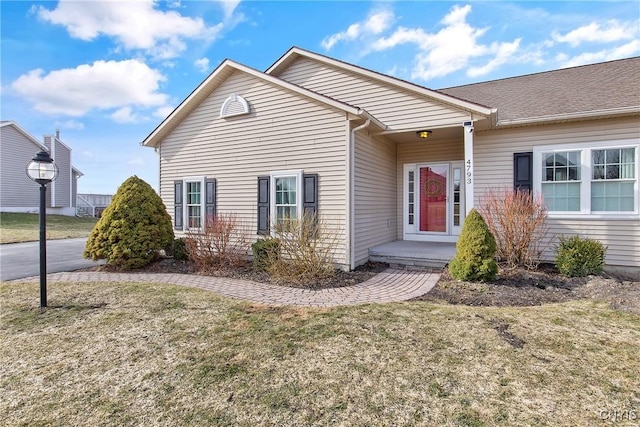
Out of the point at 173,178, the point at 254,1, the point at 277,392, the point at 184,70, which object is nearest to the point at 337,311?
the point at 277,392

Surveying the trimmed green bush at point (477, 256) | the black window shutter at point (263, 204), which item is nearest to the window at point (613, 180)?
the trimmed green bush at point (477, 256)

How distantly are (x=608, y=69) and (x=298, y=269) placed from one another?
1045cm

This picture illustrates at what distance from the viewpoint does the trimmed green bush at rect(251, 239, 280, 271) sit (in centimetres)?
709

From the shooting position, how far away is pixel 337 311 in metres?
4.68

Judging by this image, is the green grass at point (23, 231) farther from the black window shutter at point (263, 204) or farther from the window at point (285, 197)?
the window at point (285, 197)

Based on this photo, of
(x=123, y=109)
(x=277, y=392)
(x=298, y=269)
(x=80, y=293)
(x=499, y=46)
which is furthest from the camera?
(x=123, y=109)

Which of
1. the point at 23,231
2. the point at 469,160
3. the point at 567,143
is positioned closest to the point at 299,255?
the point at 469,160

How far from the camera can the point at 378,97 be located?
8633 mm

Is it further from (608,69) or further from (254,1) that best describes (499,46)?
(254,1)

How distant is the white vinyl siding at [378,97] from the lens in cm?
766

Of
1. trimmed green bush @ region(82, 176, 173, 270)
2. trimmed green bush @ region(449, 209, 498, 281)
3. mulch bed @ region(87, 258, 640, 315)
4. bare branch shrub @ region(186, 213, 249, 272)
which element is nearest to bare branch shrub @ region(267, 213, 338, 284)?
mulch bed @ region(87, 258, 640, 315)

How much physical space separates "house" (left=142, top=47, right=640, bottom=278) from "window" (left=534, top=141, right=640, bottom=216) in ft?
0.07

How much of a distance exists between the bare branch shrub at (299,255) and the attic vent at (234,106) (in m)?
3.65

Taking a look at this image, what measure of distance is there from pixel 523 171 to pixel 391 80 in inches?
154
